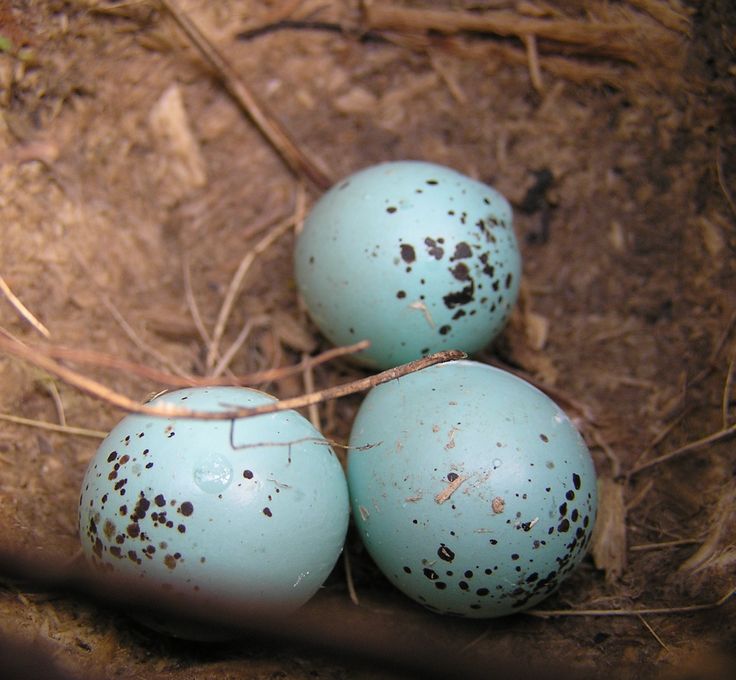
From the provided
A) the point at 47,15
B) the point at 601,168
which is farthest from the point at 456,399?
the point at 47,15

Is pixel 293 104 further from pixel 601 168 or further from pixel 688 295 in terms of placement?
pixel 688 295

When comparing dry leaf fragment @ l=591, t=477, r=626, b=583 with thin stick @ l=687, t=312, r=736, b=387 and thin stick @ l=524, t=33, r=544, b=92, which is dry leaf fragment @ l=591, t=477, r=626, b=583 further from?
thin stick @ l=524, t=33, r=544, b=92

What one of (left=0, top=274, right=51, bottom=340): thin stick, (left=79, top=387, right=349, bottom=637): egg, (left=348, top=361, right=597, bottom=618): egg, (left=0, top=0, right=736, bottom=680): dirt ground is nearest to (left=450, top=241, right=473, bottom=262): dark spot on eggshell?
(left=348, top=361, right=597, bottom=618): egg

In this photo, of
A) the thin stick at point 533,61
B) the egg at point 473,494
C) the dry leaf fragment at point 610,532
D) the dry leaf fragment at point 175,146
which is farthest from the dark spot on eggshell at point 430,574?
the thin stick at point 533,61

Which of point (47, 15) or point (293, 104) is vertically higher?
point (47, 15)

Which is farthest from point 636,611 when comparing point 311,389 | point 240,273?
point 240,273

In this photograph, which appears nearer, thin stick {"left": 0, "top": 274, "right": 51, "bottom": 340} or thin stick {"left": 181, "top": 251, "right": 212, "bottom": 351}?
thin stick {"left": 0, "top": 274, "right": 51, "bottom": 340}

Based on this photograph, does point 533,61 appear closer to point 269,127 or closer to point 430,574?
point 269,127
